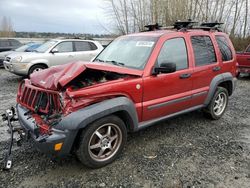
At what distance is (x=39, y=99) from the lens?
344cm

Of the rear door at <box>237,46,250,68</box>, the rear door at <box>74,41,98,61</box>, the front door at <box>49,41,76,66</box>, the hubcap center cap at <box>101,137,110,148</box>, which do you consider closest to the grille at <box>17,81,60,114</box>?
the hubcap center cap at <box>101,137,110,148</box>

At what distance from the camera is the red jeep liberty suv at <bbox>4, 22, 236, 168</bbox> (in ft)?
10.00

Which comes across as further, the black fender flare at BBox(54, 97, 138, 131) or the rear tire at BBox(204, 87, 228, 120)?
the rear tire at BBox(204, 87, 228, 120)

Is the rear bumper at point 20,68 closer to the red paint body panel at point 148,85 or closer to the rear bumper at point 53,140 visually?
the red paint body panel at point 148,85

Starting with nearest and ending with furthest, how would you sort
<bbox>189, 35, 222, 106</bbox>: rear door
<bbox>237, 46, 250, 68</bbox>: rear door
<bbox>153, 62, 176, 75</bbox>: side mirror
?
<bbox>153, 62, 176, 75</bbox>: side mirror, <bbox>189, 35, 222, 106</bbox>: rear door, <bbox>237, 46, 250, 68</bbox>: rear door

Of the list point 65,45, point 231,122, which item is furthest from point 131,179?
point 65,45

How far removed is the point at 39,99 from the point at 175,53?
7.51 feet

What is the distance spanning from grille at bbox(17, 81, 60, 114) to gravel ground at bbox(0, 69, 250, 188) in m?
0.77

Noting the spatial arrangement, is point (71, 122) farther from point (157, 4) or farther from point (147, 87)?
point (157, 4)

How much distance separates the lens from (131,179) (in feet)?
10.3

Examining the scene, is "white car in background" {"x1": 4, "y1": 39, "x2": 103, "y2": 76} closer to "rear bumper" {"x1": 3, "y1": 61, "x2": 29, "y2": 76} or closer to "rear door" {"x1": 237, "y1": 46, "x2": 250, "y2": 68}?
"rear bumper" {"x1": 3, "y1": 61, "x2": 29, "y2": 76}

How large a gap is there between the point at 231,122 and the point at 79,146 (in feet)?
11.4

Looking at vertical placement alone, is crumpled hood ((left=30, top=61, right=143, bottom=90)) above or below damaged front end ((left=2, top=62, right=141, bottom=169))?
above

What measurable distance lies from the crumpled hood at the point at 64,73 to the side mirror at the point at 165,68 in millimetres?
255
